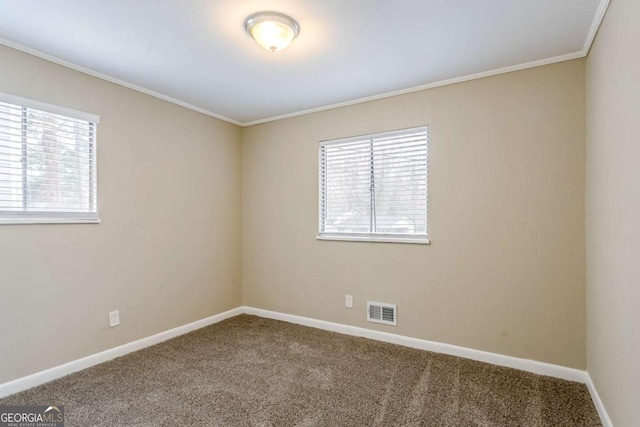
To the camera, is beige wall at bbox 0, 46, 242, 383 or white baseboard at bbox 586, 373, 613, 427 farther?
beige wall at bbox 0, 46, 242, 383

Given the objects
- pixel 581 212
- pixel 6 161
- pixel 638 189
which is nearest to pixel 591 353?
pixel 581 212

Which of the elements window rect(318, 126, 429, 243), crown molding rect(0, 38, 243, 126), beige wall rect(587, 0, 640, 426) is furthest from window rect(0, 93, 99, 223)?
beige wall rect(587, 0, 640, 426)

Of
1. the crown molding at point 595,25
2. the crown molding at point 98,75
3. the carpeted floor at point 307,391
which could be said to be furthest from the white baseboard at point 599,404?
the crown molding at point 98,75

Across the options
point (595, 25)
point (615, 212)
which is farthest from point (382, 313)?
point (595, 25)

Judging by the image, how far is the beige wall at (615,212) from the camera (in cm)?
150

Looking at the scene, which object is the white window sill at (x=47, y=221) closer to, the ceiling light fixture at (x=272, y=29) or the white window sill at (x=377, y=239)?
the ceiling light fixture at (x=272, y=29)

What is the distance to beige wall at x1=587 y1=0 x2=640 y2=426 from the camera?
1501 millimetres

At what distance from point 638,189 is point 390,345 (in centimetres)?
222

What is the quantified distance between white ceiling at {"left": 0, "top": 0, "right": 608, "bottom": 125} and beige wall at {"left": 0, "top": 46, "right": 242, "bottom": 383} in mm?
250

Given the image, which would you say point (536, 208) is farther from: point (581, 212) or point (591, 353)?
point (591, 353)

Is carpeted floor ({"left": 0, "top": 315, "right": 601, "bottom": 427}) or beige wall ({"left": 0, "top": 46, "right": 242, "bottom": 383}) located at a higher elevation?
beige wall ({"left": 0, "top": 46, "right": 242, "bottom": 383})

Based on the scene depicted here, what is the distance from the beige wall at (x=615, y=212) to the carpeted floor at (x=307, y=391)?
462 millimetres

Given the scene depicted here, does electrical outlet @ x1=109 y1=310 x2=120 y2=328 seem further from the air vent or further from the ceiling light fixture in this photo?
the ceiling light fixture

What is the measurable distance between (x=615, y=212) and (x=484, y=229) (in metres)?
1.01
